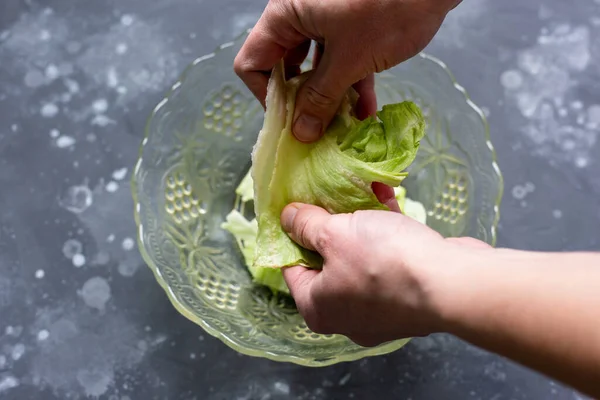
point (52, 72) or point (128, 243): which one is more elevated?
point (52, 72)

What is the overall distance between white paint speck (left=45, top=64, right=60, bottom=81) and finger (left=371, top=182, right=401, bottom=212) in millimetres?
1183

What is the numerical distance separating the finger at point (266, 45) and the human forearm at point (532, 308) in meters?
0.69

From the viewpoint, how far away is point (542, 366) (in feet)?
2.83

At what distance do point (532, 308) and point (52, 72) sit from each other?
1748 mm

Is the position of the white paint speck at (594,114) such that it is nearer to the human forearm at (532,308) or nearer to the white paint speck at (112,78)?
the human forearm at (532,308)

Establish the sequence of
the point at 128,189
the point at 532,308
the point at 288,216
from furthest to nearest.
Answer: the point at 128,189 < the point at 288,216 < the point at 532,308

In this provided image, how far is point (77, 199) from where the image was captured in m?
1.85

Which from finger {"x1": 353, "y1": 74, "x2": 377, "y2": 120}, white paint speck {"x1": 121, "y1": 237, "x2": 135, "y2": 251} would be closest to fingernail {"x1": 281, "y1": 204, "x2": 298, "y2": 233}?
finger {"x1": 353, "y1": 74, "x2": 377, "y2": 120}

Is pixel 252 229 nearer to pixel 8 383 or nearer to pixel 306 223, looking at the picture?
pixel 306 223

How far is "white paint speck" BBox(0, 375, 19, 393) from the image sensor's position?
5.44 ft

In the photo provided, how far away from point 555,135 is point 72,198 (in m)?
1.59

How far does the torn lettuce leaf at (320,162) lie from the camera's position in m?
1.39

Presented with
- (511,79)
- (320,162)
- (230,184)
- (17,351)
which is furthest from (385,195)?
(17,351)

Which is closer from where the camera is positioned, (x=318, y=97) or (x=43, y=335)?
(x=318, y=97)
